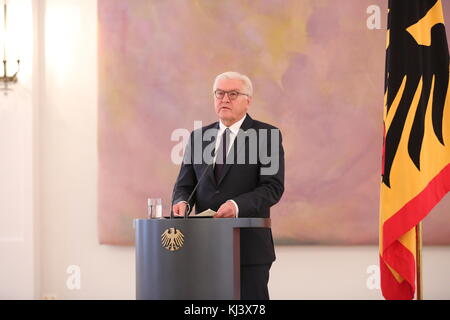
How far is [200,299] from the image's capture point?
127 inches

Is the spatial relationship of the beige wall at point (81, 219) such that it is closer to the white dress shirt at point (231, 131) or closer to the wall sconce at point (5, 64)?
the wall sconce at point (5, 64)

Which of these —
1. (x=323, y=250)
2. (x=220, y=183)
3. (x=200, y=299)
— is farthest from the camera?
(x=323, y=250)

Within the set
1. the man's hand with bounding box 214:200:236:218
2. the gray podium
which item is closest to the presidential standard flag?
the man's hand with bounding box 214:200:236:218

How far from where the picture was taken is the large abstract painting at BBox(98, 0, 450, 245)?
5805 mm

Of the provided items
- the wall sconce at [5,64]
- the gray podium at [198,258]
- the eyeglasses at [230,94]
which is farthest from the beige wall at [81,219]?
the gray podium at [198,258]

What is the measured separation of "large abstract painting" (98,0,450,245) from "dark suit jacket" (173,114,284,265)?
1973mm

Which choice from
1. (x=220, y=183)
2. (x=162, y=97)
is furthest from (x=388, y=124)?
(x=162, y=97)

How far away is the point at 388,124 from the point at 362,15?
7.03ft

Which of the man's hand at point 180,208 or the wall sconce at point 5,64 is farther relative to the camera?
the wall sconce at point 5,64

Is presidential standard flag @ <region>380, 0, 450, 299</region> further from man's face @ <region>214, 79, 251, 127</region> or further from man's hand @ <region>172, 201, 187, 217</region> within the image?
man's hand @ <region>172, 201, 187, 217</region>

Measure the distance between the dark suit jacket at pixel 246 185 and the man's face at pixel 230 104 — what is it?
65 mm

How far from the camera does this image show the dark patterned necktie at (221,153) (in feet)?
12.5

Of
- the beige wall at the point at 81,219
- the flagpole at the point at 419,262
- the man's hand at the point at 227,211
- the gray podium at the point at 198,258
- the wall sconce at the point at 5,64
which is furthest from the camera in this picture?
the wall sconce at the point at 5,64
